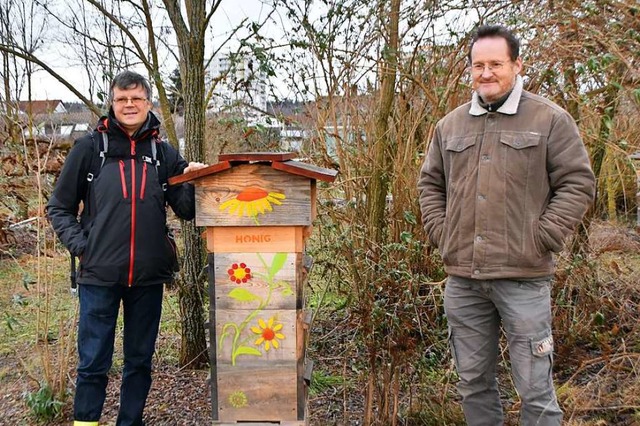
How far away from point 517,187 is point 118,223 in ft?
6.23

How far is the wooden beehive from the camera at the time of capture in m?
2.92

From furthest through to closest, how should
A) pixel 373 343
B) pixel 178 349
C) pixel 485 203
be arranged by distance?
pixel 178 349
pixel 373 343
pixel 485 203

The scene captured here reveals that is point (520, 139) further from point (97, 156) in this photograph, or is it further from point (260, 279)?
point (97, 156)

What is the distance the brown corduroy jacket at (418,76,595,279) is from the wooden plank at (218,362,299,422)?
1.01 metres

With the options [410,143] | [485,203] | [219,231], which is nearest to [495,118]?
[485,203]

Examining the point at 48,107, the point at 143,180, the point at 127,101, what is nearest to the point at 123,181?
the point at 143,180

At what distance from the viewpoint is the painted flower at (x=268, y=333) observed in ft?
9.77

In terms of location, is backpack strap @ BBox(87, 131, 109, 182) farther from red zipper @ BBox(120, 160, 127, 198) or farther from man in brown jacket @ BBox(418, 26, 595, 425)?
man in brown jacket @ BBox(418, 26, 595, 425)

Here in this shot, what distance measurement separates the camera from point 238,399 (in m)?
3.03

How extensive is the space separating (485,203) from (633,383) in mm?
2016

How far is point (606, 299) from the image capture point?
4488 millimetres

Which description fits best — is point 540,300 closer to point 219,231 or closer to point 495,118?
point 495,118

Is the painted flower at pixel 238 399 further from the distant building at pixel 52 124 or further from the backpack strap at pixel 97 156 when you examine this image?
the distant building at pixel 52 124

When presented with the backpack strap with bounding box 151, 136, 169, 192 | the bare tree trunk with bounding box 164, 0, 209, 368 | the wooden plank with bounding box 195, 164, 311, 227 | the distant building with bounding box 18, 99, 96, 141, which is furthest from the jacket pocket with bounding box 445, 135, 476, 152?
the distant building with bounding box 18, 99, 96, 141
